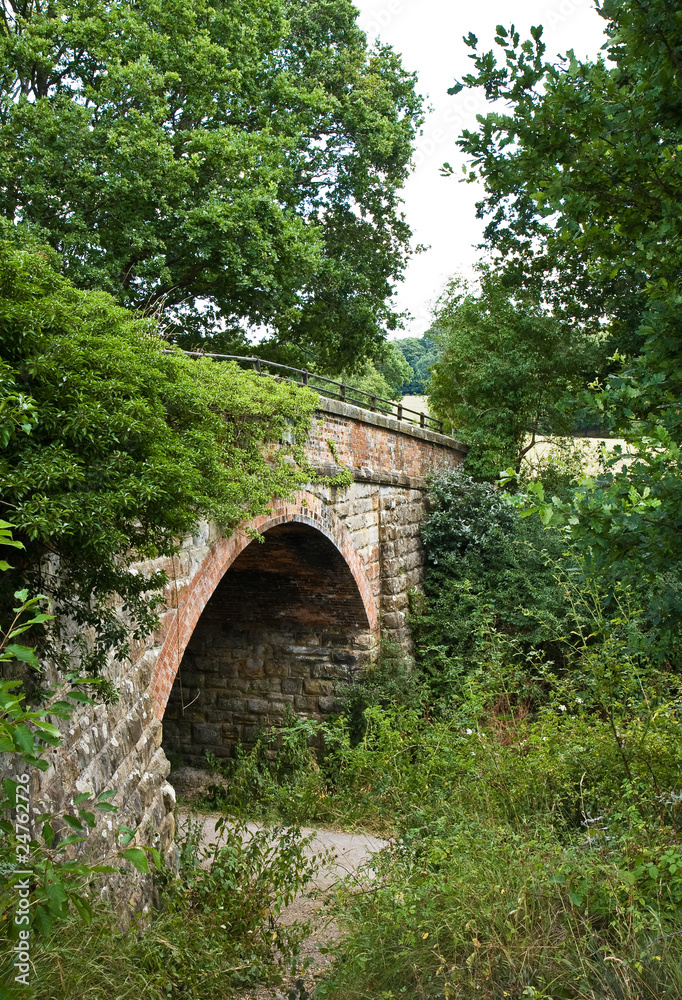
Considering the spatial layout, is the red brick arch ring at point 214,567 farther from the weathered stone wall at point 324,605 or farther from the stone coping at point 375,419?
the stone coping at point 375,419

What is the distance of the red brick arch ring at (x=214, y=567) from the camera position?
479 cm

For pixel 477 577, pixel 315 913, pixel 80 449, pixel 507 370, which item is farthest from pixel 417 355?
pixel 80 449

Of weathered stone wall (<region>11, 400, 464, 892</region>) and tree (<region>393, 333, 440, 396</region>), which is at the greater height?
tree (<region>393, 333, 440, 396</region>)

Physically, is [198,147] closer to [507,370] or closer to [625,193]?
[507,370]

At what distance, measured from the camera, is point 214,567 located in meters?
5.69

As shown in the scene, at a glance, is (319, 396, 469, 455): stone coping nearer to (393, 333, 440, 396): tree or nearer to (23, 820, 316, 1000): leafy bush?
(23, 820, 316, 1000): leafy bush

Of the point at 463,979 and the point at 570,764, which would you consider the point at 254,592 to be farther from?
the point at 463,979

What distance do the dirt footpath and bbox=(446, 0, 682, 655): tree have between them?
2788 mm

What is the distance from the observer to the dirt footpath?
383 centimetres

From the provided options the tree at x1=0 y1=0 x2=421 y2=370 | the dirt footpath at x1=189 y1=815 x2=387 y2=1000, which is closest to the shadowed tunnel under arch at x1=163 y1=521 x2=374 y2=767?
the dirt footpath at x1=189 y1=815 x2=387 y2=1000

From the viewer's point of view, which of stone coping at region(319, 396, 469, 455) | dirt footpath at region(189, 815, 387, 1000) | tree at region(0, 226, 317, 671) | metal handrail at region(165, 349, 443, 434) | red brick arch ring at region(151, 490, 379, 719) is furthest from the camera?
stone coping at region(319, 396, 469, 455)

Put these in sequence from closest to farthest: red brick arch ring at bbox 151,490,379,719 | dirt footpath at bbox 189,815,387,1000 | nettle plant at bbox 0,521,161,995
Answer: nettle plant at bbox 0,521,161,995, dirt footpath at bbox 189,815,387,1000, red brick arch ring at bbox 151,490,379,719

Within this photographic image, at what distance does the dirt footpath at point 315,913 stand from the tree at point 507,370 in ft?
31.0

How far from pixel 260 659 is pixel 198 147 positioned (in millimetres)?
7868
